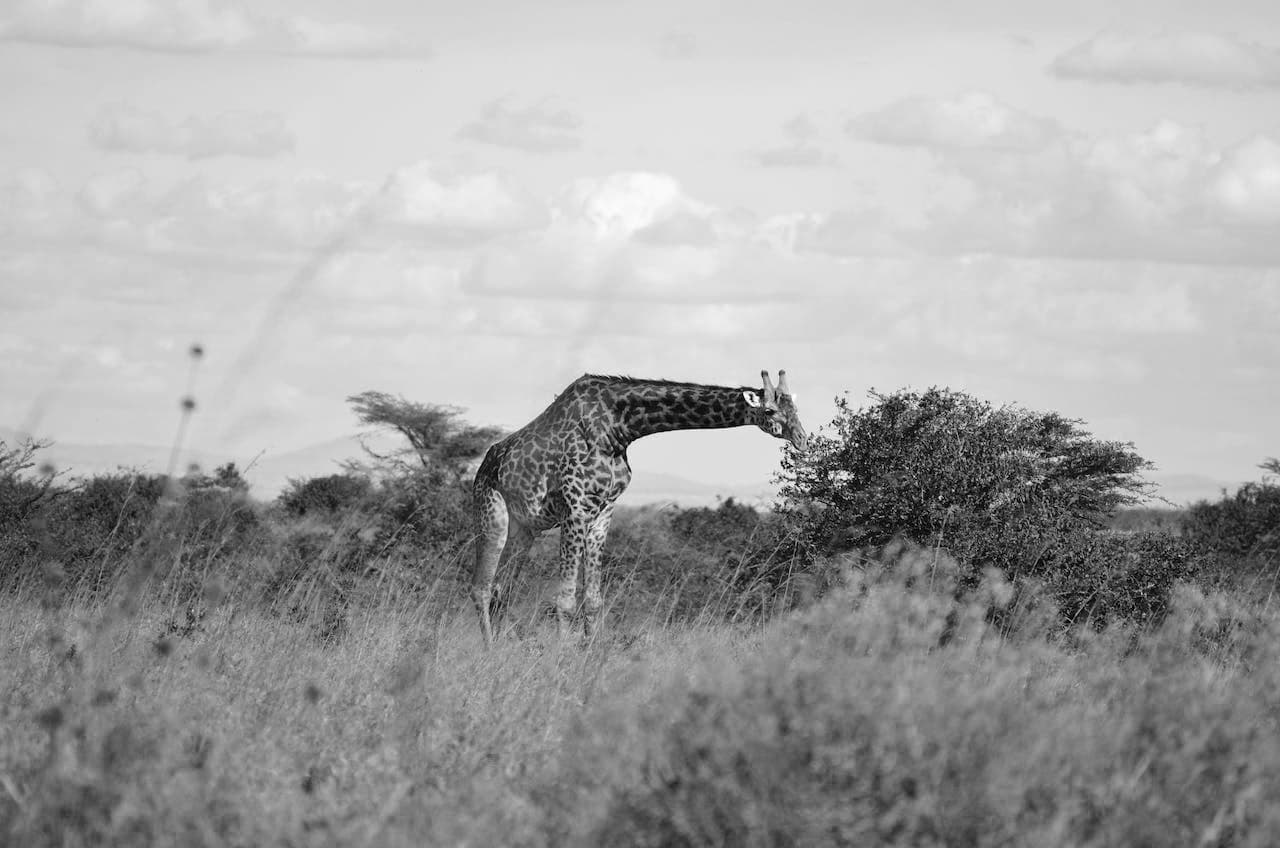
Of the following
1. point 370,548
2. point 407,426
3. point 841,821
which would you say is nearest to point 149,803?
point 841,821

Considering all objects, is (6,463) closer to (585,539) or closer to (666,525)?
Answer: (585,539)

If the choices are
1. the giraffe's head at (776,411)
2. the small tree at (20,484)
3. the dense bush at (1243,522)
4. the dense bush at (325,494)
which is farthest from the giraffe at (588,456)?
the dense bush at (325,494)

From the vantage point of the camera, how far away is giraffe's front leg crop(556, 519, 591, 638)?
507 inches

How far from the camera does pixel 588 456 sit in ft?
42.9

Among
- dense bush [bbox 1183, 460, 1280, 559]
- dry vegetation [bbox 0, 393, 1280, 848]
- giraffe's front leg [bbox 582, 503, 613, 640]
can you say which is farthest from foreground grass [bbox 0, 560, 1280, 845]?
dense bush [bbox 1183, 460, 1280, 559]

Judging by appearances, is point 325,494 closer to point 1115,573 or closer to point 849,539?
point 849,539

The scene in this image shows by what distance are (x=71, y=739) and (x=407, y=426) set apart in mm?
28744

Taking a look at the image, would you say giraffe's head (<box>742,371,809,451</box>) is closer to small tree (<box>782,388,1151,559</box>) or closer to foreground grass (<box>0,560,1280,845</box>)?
small tree (<box>782,388,1151,559</box>)

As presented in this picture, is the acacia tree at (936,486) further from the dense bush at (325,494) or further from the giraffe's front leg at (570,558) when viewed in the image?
the dense bush at (325,494)

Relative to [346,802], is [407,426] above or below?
above

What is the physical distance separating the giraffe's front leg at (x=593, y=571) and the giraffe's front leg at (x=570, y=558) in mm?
56

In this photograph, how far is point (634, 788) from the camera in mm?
5984

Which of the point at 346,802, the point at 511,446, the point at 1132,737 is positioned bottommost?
the point at 346,802

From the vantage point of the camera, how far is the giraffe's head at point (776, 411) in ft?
42.2
